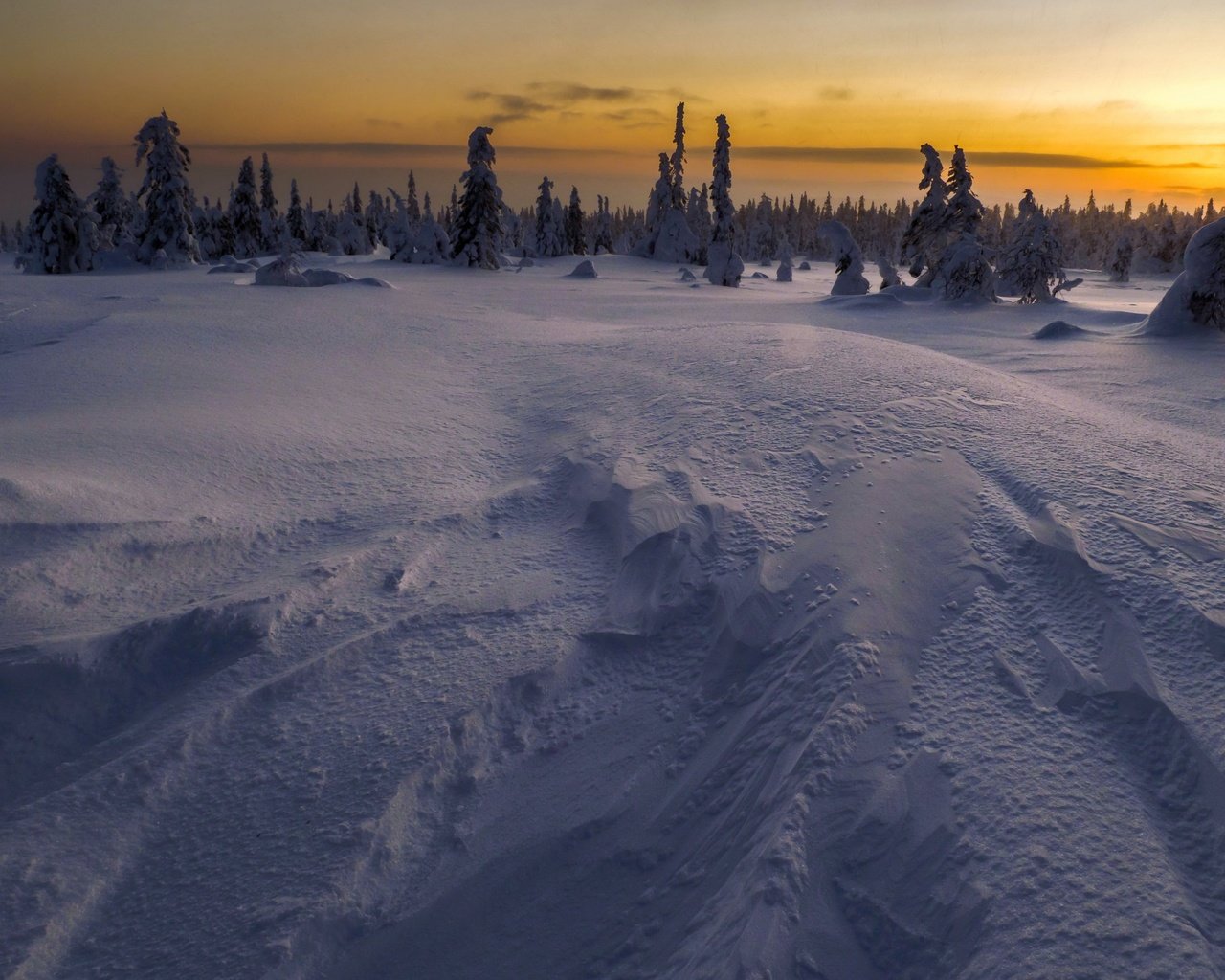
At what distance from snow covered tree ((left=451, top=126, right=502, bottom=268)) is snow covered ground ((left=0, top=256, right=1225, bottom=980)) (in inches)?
925

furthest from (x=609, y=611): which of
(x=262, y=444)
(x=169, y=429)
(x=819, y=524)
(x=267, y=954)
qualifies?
(x=169, y=429)

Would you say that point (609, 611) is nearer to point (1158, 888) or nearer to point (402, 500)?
point (402, 500)

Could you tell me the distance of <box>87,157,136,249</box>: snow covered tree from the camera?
35556mm

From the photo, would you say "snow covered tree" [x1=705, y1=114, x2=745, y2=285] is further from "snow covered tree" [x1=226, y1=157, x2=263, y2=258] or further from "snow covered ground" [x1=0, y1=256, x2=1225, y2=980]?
"snow covered ground" [x1=0, y1=256, x2=1225, y2=980]

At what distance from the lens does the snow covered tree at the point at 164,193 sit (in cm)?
2831

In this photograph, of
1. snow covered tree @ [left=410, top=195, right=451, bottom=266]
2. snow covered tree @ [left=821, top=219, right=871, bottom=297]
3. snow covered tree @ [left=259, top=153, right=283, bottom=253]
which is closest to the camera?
snow covered tree @ [left=821, top=219, right=871, bottom=297]

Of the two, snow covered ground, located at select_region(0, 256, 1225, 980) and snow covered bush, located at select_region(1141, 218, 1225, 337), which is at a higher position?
snow covered bush, located at select_region(1141, 218, 1225, 337)

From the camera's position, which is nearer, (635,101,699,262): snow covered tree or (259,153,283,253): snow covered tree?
(635,101,699,262): snow covered tree

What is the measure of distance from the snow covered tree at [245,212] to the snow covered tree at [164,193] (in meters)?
15.8

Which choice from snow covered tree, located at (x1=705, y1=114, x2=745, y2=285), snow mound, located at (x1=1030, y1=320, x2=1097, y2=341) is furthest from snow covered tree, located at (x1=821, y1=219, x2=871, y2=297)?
snow covered tree, located at (x1=705, y1=114, x2=745, y2=285)

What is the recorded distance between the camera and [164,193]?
28.3 metres

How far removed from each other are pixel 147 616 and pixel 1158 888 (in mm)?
3759

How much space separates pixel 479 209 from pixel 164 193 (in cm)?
1227

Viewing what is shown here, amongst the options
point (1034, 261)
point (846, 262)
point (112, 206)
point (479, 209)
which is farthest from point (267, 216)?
point (1034, 261)
